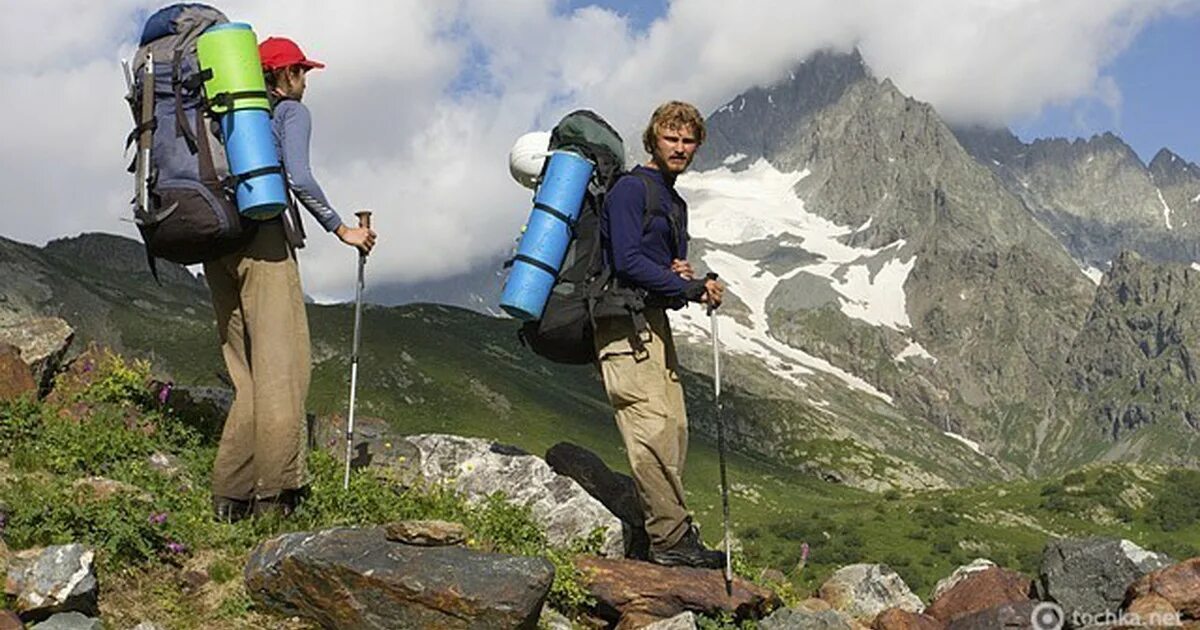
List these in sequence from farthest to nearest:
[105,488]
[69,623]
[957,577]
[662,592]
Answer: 1. [957,577]
2. [105,488]
3. [662,592]
4. [69,623]

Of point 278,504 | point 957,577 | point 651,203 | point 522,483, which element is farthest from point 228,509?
point 957,577

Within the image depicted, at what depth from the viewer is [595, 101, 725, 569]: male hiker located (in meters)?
9.84

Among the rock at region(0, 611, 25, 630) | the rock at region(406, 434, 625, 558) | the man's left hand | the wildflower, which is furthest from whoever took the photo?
the wildflower

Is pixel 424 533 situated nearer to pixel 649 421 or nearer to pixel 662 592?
pixel 662 592

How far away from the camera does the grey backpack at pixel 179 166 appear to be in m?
9.10

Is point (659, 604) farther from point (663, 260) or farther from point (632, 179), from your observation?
point (632, 179)

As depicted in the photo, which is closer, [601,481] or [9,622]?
[9,622]

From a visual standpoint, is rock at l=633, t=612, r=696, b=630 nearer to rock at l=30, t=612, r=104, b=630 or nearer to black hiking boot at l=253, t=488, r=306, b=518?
black hiking boot at l=253, t=488, r=306, b=518

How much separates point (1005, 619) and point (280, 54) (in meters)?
8.70

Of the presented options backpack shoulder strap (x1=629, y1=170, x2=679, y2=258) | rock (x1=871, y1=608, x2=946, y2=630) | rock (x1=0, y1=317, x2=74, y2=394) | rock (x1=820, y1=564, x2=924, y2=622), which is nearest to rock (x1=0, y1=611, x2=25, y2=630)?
backpack shoulder strap (x1=629, y1=170, x2=679, y2=258)

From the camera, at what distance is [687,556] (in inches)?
397

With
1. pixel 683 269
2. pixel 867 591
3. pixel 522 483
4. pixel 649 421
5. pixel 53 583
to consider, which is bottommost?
pixel 867 591

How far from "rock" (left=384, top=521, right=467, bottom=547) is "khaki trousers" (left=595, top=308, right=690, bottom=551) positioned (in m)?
2.13

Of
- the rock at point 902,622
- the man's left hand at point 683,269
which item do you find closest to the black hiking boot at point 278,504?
the man's left hand at point 683,269
